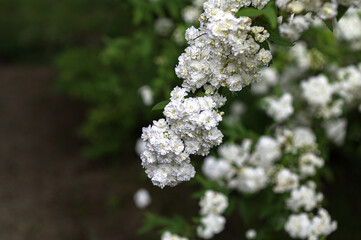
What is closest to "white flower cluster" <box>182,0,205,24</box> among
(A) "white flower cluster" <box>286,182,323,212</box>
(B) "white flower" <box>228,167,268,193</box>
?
(B) "white flower" <box>228,167,268,193</box>

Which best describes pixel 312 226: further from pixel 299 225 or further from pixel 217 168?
pixel 217 168

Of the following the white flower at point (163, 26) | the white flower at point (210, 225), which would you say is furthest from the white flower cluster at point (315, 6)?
the white flower at point (163, 26)

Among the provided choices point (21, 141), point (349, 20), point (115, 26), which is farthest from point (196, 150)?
point (21, 141)

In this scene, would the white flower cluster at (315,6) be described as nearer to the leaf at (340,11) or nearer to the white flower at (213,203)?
the leaf at (340,11)

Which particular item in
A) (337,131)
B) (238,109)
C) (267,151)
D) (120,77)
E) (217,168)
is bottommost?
(267,151)

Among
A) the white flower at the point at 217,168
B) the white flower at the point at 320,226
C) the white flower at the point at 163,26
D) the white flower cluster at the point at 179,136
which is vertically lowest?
the white flower at the point at 320,226

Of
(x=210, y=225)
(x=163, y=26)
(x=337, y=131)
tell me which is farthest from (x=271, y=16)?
(x=163, y=26)
